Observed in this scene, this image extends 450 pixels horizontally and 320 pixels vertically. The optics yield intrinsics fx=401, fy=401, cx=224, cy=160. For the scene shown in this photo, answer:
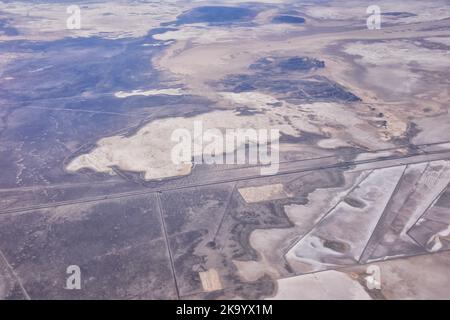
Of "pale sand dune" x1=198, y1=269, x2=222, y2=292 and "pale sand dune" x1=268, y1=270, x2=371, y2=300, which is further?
"pale sand dune" x1=198, y1=269, x2=222, y2=292

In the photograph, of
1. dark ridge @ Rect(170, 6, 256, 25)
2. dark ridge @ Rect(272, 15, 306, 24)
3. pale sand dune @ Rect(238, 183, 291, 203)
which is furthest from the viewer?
dark ridge @ Rect(170, 6, 256, 25)

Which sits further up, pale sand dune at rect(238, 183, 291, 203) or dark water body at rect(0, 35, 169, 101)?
dark water body at rect(0, 35, 169, 101)

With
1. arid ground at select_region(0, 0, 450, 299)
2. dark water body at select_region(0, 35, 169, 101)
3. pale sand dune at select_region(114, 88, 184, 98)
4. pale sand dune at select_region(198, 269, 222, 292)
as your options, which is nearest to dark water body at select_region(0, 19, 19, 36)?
dark water body at select_region(0, 35, 169, 101)

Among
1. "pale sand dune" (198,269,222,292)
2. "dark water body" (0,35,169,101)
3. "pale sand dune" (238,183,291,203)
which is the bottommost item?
"pale sand dune" (198,269,222,292)

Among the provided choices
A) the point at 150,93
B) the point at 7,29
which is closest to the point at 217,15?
the point at 7,29

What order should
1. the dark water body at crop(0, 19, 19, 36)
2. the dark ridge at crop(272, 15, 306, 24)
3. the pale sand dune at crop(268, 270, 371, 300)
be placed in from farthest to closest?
the dark ridge at crop(272, 15, 306, 24) < the dark water body at crop(0, 19, 19, 36) < the pale sand dune at crop(268, 270, 371, 300)

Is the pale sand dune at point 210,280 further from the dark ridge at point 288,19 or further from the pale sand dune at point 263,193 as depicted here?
the dark ridge at point 288,19

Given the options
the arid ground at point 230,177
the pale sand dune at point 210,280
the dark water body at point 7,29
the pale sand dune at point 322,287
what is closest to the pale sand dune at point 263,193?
the arid ground at point 230,177

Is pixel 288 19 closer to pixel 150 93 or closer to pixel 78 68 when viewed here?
pixel 78 68

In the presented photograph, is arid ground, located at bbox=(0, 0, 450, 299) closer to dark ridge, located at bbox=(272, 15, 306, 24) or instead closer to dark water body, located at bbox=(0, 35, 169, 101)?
dark water body, located at bbox=(0, 35, 169, 101)
